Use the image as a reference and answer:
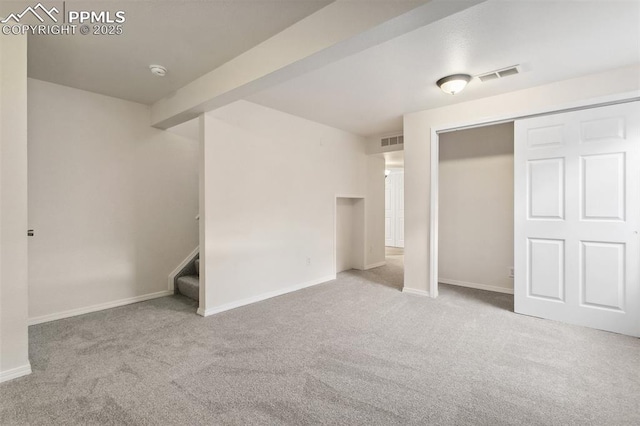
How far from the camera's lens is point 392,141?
5.35 meters

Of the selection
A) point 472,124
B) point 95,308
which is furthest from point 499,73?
point 95,308

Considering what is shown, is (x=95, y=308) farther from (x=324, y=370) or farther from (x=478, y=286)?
(x=478, y=286)

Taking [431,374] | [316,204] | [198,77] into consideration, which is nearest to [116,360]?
[431,374]

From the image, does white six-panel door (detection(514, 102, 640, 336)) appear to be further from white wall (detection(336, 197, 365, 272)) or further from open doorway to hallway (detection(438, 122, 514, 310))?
white wall (detection(336, 197, 365, 272))

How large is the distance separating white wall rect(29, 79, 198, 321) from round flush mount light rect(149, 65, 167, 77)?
120cm

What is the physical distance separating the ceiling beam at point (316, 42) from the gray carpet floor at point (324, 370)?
2.30 m

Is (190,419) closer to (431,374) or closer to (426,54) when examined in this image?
(431,374)

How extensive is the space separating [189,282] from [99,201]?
58.2 inches

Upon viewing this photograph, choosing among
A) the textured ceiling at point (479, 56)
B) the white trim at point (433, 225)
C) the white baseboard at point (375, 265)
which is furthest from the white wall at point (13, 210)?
the white baseboard at point (375, 265)

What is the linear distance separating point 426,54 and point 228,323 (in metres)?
3.25

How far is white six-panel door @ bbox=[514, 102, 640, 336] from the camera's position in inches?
110

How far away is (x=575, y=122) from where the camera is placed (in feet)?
9.96

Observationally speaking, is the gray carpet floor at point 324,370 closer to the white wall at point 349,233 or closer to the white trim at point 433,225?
the white trim at point 433,225

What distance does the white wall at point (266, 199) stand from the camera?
11.3 feet
